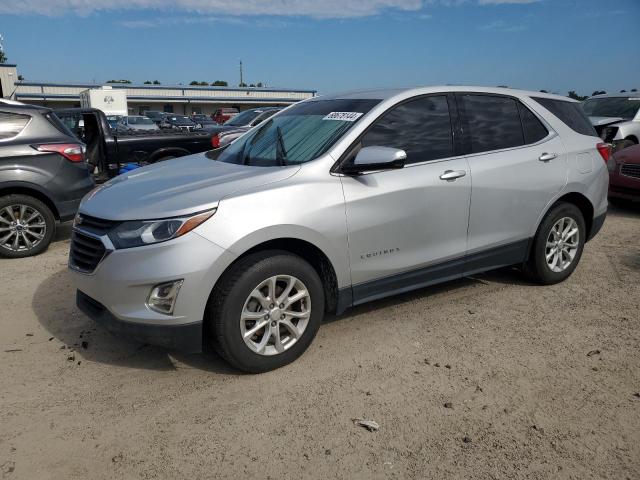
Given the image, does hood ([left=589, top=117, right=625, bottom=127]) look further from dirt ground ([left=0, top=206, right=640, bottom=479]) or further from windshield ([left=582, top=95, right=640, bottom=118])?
dirt ground ([left=0, top=206, right=640, bottom=479])

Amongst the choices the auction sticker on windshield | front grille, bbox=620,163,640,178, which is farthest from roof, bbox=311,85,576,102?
front grille, bbox=620,163,640,178

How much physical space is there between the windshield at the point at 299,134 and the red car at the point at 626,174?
19.0 ft

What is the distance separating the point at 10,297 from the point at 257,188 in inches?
119

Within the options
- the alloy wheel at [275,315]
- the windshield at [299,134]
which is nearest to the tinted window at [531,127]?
the windshield at [299,134]

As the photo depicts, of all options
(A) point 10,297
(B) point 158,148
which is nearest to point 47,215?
(A) point 10,297

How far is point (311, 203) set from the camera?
3254mm

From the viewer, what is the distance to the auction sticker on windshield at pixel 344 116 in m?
3.66

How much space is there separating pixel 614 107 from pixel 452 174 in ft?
33.3

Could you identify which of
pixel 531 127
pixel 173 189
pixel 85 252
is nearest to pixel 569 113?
pixel 531 127

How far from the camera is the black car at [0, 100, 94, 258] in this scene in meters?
5.80

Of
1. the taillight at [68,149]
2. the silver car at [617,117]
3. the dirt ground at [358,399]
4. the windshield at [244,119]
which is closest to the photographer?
the dirt ground at [358,399]

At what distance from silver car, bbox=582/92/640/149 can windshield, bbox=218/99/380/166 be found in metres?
8.08

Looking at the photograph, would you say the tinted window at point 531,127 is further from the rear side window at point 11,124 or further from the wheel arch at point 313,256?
the rear side window at point 11,124

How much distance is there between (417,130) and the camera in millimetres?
3852
